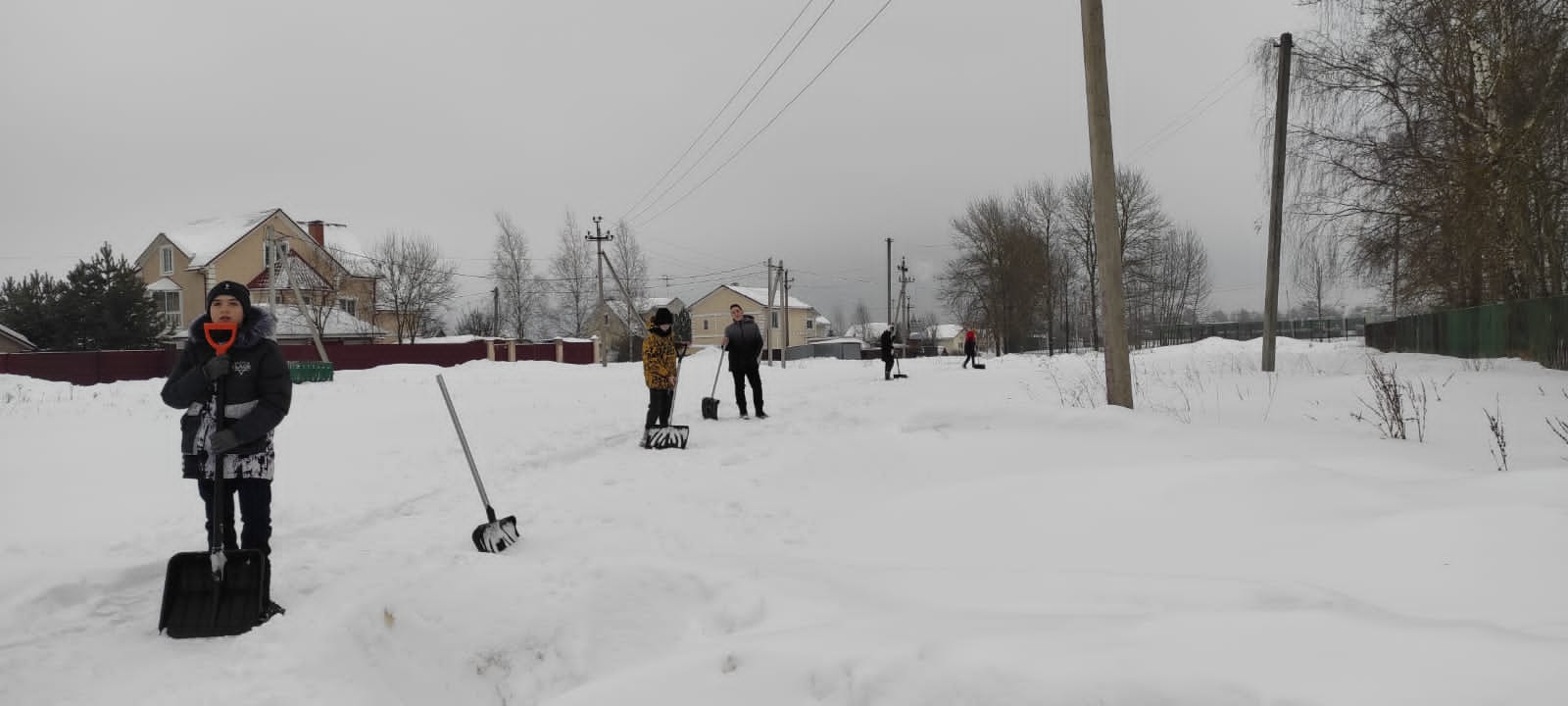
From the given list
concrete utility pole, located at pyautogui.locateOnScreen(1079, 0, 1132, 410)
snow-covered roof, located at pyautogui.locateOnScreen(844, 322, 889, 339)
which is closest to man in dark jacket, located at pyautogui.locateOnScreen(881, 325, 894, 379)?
concrete utility pole, located at pyautogui.locateOnScreen(1079, 0, 1132, 410)

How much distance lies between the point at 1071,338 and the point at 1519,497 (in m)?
56.5

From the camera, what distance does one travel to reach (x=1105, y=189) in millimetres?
7949

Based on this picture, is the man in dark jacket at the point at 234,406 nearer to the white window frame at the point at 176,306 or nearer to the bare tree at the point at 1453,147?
the bare tree at the point at 1453,147

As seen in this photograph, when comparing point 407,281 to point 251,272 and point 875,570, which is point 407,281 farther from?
point 875,570

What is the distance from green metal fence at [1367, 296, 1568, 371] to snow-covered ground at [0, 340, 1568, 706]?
16.6 ft

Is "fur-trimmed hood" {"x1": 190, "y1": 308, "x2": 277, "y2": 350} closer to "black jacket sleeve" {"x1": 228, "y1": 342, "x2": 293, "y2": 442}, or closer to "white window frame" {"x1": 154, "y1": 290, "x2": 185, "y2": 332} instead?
"black jacket sleeve" {"x1": 228, "y1": 342, "x2": 293, "y2": 442}

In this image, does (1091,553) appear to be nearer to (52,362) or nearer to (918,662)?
(918,662)

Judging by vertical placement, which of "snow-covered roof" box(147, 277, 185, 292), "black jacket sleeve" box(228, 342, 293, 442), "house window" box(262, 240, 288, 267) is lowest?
"black jacket sleeve" box(228, 342, 293, 442)

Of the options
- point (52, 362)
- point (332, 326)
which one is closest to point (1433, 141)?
point (52, 362)

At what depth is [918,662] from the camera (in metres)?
2.38

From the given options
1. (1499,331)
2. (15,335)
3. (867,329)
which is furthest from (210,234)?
(867,329)

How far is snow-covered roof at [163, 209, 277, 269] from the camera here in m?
43.8

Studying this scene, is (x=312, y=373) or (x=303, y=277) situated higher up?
(x=303, y=277)

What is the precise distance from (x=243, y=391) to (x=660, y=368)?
4.83 metres
